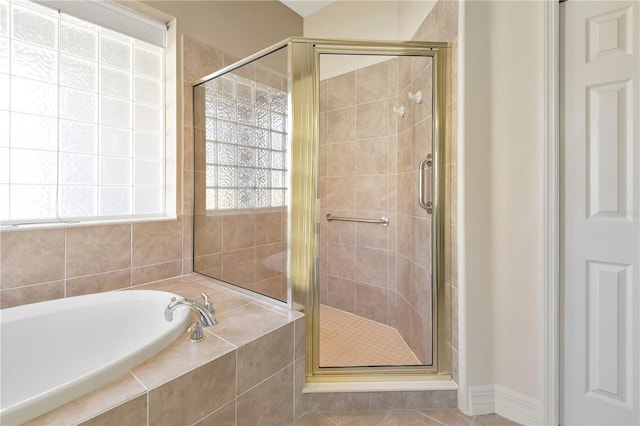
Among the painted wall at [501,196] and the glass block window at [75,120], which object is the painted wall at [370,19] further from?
the glass block window at [75,120]

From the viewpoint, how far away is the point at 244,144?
193 cm

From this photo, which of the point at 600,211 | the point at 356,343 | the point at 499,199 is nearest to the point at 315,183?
the point at 499,199

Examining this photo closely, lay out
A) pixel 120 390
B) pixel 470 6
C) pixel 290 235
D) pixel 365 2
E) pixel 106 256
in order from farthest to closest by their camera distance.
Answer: pixel 365 2 < pixel 106 256 < pixel 290 235 < pixel 470 6 < pixel 120 390

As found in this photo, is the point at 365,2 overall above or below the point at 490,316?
above

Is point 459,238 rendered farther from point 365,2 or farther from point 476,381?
point 365,2

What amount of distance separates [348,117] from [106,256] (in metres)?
1.79

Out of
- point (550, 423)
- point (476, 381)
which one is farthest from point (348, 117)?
point (550, 423)

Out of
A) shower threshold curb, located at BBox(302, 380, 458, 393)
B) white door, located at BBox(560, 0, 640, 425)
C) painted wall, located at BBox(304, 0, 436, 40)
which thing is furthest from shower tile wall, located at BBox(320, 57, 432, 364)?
white door, located at BBox(560, 0, 640, 425)

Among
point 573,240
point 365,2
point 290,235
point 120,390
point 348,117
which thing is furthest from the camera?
point 365,2

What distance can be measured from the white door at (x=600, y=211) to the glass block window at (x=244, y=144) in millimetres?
1381

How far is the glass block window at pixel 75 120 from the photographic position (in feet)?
4.95

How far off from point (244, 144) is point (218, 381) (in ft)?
4.57

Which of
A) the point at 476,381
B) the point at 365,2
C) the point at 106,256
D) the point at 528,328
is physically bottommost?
the point at 476,381

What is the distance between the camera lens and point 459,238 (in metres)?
1.48
